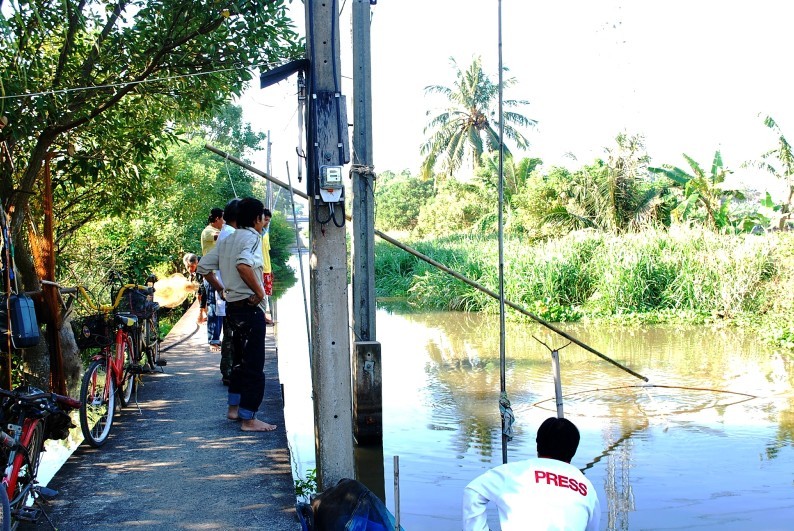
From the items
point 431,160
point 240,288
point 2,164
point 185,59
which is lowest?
point 240,288

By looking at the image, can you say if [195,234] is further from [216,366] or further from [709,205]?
[216,366]

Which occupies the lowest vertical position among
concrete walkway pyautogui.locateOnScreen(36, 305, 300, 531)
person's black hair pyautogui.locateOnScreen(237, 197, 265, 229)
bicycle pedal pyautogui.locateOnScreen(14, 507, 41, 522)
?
concrete walkway pyautogui.locateOnScreen(36, 305, 300, 531)

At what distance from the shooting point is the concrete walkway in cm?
436

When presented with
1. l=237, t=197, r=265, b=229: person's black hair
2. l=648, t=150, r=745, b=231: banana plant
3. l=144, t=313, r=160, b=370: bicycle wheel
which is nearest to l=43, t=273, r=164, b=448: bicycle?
l=144, t=313, r=160, b=370: bicycle wheel


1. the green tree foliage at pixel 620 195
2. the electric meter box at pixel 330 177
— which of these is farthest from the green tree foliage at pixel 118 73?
the green tree foliage at pixel 620 195

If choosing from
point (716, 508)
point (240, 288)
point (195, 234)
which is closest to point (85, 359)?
point (240, 288)

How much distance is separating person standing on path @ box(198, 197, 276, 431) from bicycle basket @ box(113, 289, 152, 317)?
1.24 m

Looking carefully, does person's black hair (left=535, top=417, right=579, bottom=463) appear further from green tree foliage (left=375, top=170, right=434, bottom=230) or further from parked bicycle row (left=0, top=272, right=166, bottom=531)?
green tree foliage (left=375, top=170, right=434, bottom=230)

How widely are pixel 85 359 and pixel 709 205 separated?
16.5m

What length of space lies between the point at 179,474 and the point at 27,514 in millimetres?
1176

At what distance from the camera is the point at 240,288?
567cm

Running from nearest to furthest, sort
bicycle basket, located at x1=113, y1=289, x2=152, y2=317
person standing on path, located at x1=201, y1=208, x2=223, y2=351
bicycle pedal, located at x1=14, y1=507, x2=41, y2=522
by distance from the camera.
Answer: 1. bicycle pedal, located at x1=14, y1=507, x2=41, y2=522
2. bicycle basket, located at x1=113, y1=289, x2=152, y2=317
3. person standing on path, located at x1=201, y1=208, x2=223, y2=351

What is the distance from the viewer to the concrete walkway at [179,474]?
172 inches

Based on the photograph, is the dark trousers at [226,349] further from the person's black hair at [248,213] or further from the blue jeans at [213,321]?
the blue jeans at [213,321]
